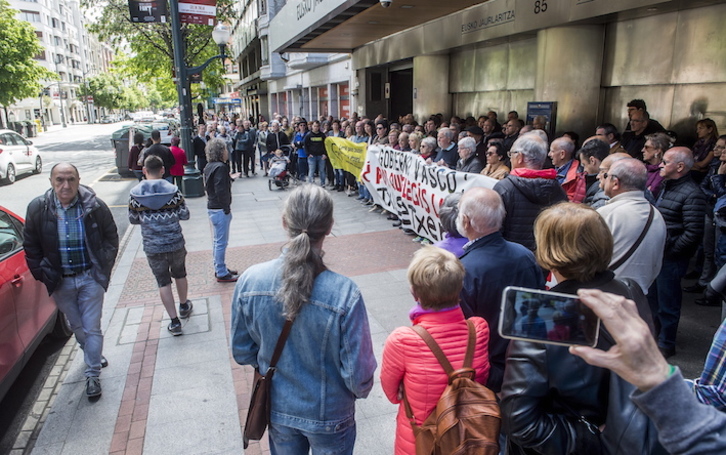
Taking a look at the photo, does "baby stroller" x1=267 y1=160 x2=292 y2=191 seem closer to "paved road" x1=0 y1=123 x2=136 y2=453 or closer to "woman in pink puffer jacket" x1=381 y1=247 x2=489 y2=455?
"paved road" x1=0 y1=123 x2=136 y2=453

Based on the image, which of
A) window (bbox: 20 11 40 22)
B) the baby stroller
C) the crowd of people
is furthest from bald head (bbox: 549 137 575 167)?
window (bbox: 20 11 40 22)

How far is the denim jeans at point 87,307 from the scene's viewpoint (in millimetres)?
4156

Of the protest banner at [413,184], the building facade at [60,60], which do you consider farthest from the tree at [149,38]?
the building facade at [60,60]

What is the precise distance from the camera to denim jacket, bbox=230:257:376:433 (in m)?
2.16

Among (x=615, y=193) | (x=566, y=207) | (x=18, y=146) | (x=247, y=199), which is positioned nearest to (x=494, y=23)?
(x=247, y=199)

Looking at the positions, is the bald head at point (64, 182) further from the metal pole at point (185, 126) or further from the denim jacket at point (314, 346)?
the metal pole at point (185, 126)

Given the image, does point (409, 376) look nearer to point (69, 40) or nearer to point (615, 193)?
point (615, 193)

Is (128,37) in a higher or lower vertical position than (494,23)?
higher

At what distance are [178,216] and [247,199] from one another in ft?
25.4

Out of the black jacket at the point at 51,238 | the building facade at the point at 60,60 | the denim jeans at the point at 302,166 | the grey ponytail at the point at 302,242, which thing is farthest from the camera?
the building facade at the point at 60,60

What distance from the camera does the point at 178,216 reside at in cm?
514

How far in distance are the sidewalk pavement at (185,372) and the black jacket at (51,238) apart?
100 cm

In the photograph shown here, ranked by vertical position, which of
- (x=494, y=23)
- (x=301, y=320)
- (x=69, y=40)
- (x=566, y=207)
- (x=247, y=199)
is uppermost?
(x=69, y=40)

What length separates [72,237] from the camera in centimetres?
407
